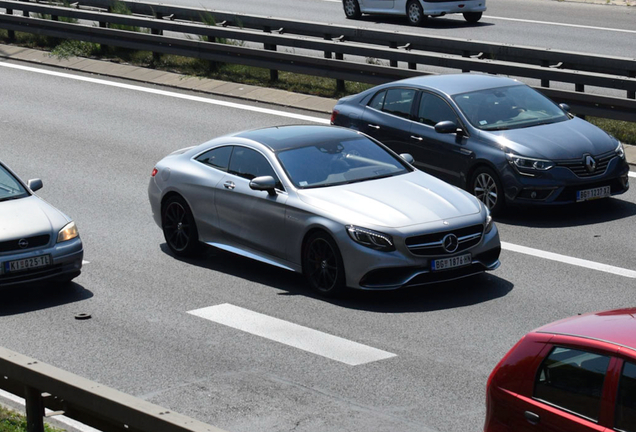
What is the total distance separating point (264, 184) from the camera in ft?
36.9

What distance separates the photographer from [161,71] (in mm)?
23000

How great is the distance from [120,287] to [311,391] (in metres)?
3.69

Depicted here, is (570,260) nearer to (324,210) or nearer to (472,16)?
(324,210)

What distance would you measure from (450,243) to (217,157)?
310 centimetres

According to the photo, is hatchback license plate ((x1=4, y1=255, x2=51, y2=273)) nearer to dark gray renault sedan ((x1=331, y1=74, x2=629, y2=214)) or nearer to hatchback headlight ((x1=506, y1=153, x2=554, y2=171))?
dark gray renault sedan ((x1=331, y1=74, x2=629, y2=214))

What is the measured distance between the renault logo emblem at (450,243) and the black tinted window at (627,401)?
5.45 meters

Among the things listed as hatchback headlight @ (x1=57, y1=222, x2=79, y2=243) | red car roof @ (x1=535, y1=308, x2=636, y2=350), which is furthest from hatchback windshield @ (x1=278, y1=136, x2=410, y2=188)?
red car roof @ (x1=535, y1=308, x2=636, y2=350)

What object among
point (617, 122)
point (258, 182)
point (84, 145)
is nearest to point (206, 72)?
point (84, 145)

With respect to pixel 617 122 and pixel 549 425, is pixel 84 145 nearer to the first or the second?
pixel 617 122

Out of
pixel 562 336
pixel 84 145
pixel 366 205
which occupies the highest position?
pixel 562 336

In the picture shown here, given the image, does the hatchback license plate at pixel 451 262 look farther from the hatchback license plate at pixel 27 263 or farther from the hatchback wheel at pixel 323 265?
the hatchback license plate at pixel 27 263

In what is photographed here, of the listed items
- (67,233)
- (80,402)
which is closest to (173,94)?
(67,233)

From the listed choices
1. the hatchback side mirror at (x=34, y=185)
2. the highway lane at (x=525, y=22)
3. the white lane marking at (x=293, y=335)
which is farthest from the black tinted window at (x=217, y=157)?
the highway lane at (x=525, y=22)

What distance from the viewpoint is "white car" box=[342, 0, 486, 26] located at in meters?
29.1
